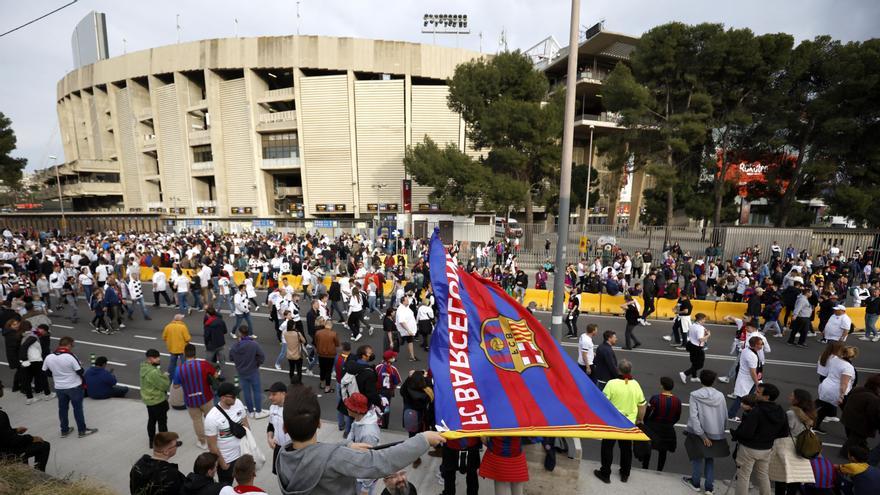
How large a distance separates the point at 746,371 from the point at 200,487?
774 cm

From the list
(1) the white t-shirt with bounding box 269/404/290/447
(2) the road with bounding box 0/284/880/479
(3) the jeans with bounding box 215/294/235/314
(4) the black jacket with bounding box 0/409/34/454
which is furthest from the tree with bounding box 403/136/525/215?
(4) the black jacket with bounding box 0/409/34/454

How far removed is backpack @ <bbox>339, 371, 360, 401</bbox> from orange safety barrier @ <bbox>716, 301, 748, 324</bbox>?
13286 mm

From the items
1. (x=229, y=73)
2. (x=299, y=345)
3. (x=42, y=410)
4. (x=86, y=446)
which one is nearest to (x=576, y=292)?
(x=299, y=345)

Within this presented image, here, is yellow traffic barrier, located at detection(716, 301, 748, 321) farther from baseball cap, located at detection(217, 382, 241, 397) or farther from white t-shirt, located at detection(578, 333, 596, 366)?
baseball cap, located at detection(217, 382, 241, 397)

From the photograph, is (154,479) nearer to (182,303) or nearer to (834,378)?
(834,378)

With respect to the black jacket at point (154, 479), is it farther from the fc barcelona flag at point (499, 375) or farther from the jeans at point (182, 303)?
the jeans at point (182, 303)

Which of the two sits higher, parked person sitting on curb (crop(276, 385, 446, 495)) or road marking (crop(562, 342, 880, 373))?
parked person sitting on curb (crop(276, 385, 446, 495))

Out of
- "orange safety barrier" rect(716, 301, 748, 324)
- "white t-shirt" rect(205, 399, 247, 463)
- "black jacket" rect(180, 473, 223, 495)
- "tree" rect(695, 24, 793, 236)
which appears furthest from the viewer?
"tree" rect(695, 24, 793, 236)

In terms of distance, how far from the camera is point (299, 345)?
7676 millimetres

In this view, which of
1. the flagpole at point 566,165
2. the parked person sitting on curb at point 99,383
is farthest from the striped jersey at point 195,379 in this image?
the flagpole at point 566,165

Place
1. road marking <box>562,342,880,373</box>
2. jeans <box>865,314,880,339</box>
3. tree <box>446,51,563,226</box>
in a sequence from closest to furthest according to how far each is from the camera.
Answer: road marking <box>562,342,880,373</box> < jeans <box>865,314,880,339</box> < tree <box>446,51,563,226</box>

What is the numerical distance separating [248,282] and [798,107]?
31.9 metres

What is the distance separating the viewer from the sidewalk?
15.0 ft

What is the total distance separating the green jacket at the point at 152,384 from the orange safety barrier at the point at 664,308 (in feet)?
46.1
